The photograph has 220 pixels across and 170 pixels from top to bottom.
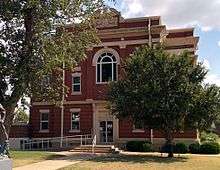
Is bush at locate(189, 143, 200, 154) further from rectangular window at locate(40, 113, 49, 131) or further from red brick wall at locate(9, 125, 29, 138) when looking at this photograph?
red brick wall at locate(9, 125, 29, 138)

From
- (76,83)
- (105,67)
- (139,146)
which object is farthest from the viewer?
(76,83)

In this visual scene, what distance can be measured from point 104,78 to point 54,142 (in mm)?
7732

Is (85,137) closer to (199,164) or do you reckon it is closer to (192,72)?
(192,72)

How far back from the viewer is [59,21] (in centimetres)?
2941

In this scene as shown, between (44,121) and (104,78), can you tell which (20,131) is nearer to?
(44,121)

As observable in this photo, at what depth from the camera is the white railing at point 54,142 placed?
147 ft

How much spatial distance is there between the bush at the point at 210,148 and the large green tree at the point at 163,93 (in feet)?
19.2

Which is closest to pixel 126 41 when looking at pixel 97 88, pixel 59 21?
pixel 97 88

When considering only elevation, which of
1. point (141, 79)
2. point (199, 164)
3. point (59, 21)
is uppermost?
point (59, 21)

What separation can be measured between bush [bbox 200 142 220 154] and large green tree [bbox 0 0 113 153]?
1558 cm

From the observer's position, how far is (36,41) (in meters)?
28.7

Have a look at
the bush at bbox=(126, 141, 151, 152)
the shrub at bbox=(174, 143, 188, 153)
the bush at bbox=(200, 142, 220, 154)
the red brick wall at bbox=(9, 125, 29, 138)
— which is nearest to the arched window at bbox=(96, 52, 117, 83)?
the bush at bbox=(126, 141, 151, 152)

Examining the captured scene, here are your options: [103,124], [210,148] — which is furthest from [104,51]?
[210,148]

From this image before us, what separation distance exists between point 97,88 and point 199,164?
18201 millimetres
